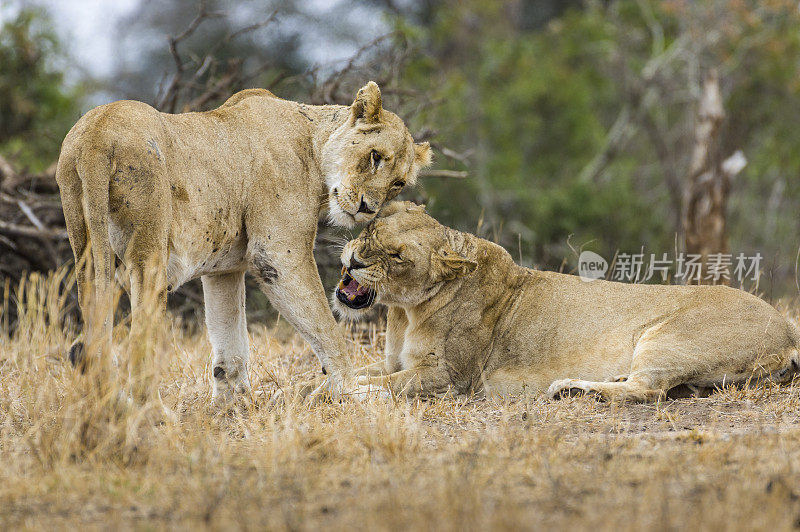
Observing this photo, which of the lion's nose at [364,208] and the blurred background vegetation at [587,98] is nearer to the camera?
the lion's nose at [364,208]

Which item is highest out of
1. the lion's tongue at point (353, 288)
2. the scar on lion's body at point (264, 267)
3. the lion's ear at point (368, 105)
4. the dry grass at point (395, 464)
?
the lion's ear at point (368, 105)

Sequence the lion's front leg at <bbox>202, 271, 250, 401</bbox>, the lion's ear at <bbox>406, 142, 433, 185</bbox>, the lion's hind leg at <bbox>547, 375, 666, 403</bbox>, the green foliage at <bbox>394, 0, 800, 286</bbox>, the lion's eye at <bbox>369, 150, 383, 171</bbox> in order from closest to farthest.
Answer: the lion's hind leg at <bbox>547, 375, 666, 403</bbox> → the lion's eye at <bbox>369, 150, 383, 171</bbox> → the lion's front leg at <bbox>202, 271, 250, 401</bbox> → the lion's ear at <bbox>406, 142, 433, 185</bbox> → the green foliage at <bbox>394, 0, 800, 286</bbox>

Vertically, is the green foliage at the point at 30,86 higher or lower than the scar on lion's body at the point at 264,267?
higher

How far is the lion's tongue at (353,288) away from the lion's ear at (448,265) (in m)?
0.39

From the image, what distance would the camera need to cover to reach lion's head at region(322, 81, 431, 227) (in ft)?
15.6

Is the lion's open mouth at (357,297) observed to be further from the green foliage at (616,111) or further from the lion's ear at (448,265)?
the green foliage at (616,111)

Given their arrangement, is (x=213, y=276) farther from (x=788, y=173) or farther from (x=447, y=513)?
(x=788, y=173)

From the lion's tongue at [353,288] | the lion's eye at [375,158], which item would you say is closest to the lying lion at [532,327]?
the lion's tongue at [353,288]

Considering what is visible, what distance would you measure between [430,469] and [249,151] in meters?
2.01

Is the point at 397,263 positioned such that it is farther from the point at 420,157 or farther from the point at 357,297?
the point at 420,157

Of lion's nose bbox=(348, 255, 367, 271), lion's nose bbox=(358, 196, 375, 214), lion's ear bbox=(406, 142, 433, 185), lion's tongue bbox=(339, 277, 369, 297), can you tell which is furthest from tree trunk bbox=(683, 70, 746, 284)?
lion's nose bbox=(358, 196, 375, 214)

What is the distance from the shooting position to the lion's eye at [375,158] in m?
4.86

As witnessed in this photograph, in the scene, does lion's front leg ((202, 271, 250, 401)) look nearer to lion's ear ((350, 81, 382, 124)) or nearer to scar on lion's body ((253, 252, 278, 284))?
scar on lion's body ((253, 252, 278, 284))

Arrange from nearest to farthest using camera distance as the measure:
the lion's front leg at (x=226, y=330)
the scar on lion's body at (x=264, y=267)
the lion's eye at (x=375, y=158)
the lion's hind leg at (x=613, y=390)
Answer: the scar on lion's body at (x=264, y=267) < the lion's hind leg at (x=613, y=390) < the lion's eye at (x=375, y=158) < the lion's front leg at (x=226, y=330)
